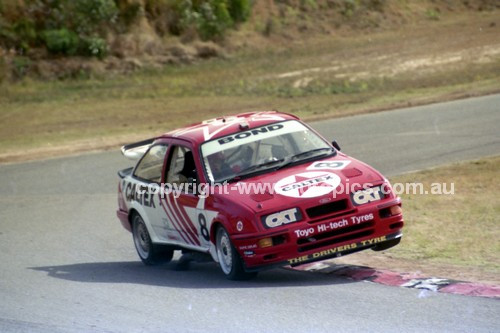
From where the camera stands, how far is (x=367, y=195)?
9.20 metres

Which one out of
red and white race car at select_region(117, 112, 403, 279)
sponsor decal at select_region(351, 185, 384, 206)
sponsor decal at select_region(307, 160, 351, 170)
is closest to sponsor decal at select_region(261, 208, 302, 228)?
red and white race car at select_region(117, 112, 403, 279)

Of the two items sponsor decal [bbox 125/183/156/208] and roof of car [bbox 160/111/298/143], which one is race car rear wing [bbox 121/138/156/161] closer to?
sponsor decal [bbox 125/183/156/208]

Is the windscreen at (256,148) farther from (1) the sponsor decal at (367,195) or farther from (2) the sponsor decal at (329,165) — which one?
(1) the sponsor decal at (367,195)

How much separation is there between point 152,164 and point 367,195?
9.75 feet

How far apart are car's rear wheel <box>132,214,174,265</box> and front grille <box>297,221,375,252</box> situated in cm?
245

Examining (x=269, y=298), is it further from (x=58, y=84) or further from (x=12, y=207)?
(x=58, y=84)

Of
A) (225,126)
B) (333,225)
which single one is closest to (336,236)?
(333,225)

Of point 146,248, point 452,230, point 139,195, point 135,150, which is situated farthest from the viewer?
point 135,150

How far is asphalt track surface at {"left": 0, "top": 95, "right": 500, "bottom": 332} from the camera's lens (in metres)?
7.32

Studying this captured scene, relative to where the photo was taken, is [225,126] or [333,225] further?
[225,126]

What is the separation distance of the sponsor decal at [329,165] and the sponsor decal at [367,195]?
0.48 meters

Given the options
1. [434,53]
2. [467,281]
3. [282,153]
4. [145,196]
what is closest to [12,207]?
[145,196]

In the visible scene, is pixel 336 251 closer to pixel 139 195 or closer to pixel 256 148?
pixel 256 148

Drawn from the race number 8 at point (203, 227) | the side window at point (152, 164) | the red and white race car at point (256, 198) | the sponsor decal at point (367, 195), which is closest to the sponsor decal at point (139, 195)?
the red and white race car at point (256, 198)
